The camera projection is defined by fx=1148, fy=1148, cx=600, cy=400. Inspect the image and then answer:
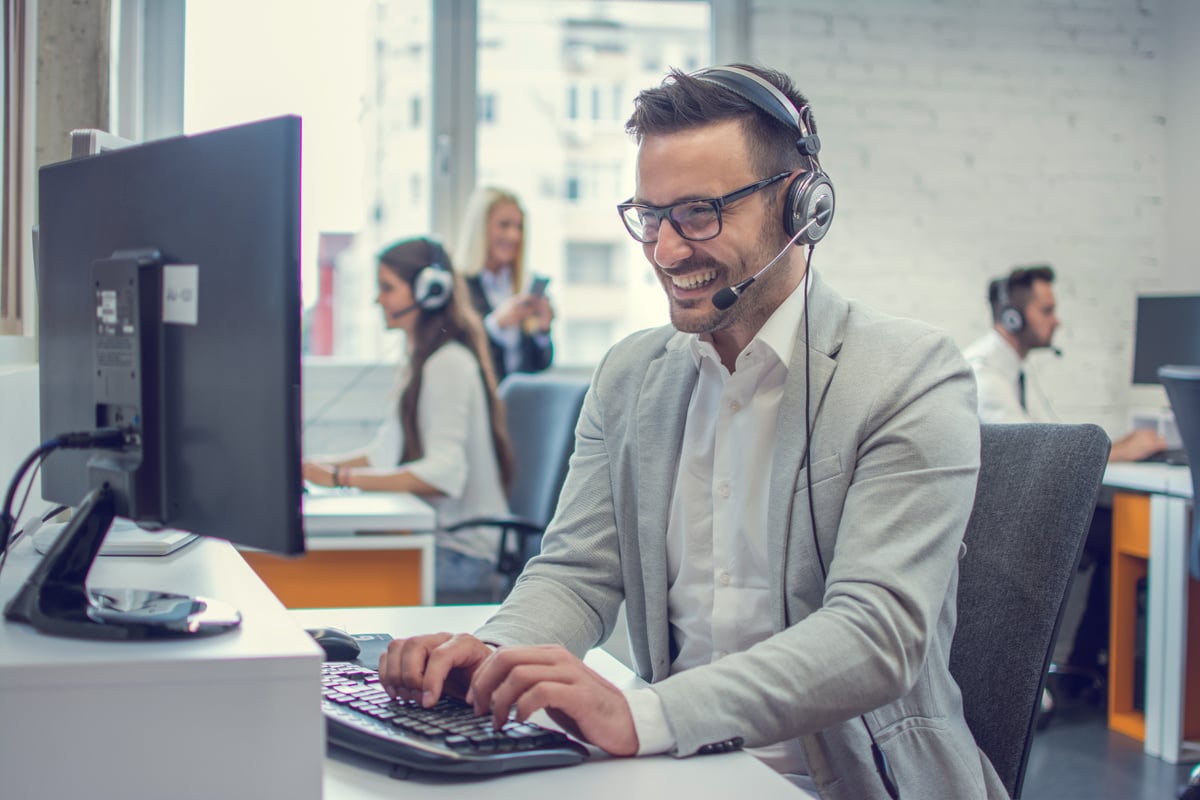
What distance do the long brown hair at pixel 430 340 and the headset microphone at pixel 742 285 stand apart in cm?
196

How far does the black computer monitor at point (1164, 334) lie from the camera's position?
161 inches

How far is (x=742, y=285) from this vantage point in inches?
50.9

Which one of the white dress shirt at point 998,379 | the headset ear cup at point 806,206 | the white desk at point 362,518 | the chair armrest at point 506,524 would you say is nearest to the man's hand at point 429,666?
the headset ear cup at point 806,206

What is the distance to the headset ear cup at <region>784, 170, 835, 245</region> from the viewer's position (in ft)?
4.27

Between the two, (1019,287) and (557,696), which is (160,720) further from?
(1019,287)

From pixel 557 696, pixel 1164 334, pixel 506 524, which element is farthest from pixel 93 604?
pixel 1164 334

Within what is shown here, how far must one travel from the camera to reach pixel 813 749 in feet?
3.73

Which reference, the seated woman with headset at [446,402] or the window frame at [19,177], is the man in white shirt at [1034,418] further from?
the window frame at [19,177]

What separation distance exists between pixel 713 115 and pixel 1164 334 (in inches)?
137

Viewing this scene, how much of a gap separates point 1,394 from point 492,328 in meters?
2.75

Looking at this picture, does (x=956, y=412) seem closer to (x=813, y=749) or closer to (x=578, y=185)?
(x=813, y=749)

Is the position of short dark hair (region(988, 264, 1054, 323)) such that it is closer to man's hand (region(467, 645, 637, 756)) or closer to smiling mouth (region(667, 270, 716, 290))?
smiling mouth (region(667, 270, 716, 290))

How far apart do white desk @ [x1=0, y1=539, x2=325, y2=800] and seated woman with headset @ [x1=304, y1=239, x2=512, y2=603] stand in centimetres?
227

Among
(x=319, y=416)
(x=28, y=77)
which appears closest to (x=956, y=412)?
(x=28, y=77)
